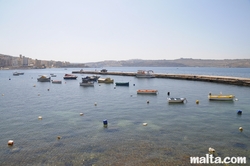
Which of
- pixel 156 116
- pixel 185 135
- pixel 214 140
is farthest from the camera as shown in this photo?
pixel 156 116

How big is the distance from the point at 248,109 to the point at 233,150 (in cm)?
1706

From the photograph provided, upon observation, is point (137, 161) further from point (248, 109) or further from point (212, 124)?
point (248, 109)

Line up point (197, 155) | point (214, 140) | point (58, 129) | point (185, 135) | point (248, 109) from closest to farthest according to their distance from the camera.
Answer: point (197, 155) < point (214, 140) < point (185, 135) < point (58, 129) < point (248, 109)

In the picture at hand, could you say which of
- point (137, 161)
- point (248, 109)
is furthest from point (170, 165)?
point (248, 109)

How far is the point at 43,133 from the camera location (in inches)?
773

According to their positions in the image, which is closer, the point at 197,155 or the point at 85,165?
the point at 85,165

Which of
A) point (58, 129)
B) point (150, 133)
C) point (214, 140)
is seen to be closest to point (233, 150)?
point (214, 140)

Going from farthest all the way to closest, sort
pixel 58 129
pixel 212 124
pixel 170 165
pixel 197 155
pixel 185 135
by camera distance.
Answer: pixel 212 124 → pixel 58 129 → pixel 185 135 → pixel 197 155 → pixel 170 165

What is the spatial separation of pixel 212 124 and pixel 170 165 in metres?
11.2

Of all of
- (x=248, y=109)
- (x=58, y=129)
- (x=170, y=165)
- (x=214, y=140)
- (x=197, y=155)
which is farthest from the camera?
(x=248, y=109)

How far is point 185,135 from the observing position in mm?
18672

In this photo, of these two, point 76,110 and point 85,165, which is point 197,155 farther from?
point 76,110

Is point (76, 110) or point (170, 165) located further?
point (76, 110)

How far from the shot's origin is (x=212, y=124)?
873 inches
